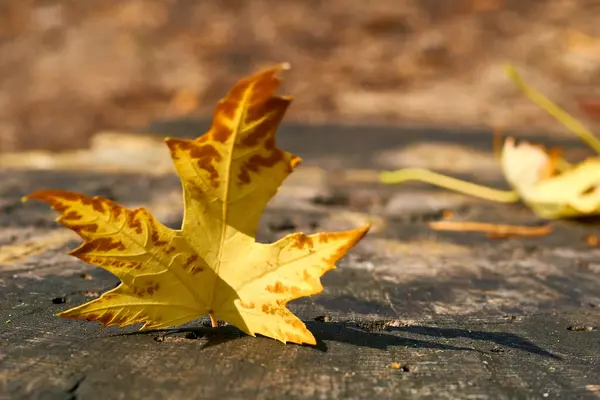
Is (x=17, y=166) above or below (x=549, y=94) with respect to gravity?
below

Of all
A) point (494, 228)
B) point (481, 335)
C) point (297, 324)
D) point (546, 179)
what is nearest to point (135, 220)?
point (297, 324)

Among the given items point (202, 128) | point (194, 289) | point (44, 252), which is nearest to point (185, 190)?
point (194, 289)

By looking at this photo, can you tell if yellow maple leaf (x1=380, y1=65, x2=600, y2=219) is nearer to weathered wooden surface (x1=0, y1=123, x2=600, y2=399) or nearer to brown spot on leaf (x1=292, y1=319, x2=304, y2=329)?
weathered wooden surface (x1=0, y1=123, x2=600, y2=399)

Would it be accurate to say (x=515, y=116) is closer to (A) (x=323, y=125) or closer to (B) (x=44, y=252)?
(A) (x=323, y=125)

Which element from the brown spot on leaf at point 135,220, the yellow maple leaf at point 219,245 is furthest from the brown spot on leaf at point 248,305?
the brown spot on leaf at point 135,220

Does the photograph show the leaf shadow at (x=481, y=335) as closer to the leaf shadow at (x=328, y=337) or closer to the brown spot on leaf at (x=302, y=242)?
the leaf shadow at (x=328, y=337)

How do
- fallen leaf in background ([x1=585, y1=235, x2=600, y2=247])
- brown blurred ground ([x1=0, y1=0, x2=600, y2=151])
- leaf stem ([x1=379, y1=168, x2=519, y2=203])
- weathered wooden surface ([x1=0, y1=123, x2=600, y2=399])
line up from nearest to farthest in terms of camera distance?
weathered wooden surface ([x1=0, y1=123, x2=600, y2=399])
fallen leaf in background ([x1=585, y1=235, x2=600, y2=247])
leaf stem ([x1=379, y1=168, x2=519, y2=203])
brown blurred ground ([x1=0, y1=0, x2=600, y2=151])

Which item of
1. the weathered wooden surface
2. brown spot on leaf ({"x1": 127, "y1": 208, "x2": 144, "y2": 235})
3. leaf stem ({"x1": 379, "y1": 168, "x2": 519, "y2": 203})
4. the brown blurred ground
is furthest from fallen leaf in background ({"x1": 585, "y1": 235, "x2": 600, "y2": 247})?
the brown blurred ground
